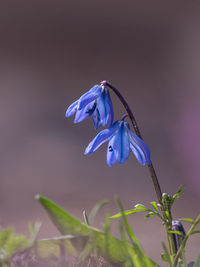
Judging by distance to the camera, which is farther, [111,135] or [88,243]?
[111,135]

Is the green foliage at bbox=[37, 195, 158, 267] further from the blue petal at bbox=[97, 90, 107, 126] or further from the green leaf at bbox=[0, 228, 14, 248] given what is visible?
the blue petal at bbox=[97, 90, 107, 126]

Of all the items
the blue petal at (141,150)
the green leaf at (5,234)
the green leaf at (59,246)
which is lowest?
the green leaf at (59,246)

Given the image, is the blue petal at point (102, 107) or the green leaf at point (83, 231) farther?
the blue petal at point (102, 107)

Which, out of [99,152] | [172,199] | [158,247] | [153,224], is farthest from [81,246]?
[99,152]

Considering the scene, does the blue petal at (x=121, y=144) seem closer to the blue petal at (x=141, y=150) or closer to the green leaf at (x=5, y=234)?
A: the blue petal at (x=141, y=150)

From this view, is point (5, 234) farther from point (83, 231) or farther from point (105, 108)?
point (105, 108)

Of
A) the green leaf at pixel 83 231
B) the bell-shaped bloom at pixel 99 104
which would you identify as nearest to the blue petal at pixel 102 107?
the bell-shaped bloom at pixel 99 104

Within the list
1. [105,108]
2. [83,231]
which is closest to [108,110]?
[105,108]
